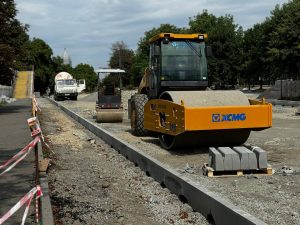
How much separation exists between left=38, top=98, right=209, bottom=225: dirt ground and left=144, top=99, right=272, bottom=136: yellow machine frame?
143 centimetres

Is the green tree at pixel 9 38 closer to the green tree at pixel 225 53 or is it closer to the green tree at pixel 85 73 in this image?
the green tree at pixel 225 53

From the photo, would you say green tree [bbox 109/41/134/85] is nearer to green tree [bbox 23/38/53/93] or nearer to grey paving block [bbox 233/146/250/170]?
green tree [bbox 23/38/53/93]

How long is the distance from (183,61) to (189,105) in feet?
8.36

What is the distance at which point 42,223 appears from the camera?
548 cm

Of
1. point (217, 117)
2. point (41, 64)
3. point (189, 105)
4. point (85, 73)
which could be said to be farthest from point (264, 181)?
point (85, 73)

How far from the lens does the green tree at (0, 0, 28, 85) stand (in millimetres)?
25081

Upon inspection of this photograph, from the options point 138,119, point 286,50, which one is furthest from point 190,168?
point 286,50

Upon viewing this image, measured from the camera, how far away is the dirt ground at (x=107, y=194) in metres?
6.38

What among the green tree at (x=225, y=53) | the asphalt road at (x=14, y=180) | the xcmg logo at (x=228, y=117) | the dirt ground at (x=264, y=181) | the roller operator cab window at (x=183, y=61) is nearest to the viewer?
the dirt ground at (x=264, y=181)

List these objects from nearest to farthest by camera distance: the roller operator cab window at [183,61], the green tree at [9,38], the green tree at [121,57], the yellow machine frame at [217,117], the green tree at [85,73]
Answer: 1. the yellow machine frame at [217,117]
2. the roller operator cab window at [183,61]
3. the green tree at [9,38]
4. the green tree at [121,57]
5. the green tree at [85,73]

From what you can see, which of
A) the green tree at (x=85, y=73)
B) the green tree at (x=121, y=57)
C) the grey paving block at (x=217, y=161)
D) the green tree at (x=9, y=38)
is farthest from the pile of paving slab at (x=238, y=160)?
the green tree at (x=85, y=73)

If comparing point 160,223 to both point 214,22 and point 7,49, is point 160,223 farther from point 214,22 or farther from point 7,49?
point 214,22

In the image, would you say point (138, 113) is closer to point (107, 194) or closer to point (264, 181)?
point (107, 194)

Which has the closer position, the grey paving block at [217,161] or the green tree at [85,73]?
the grey paving block at [217,161]
